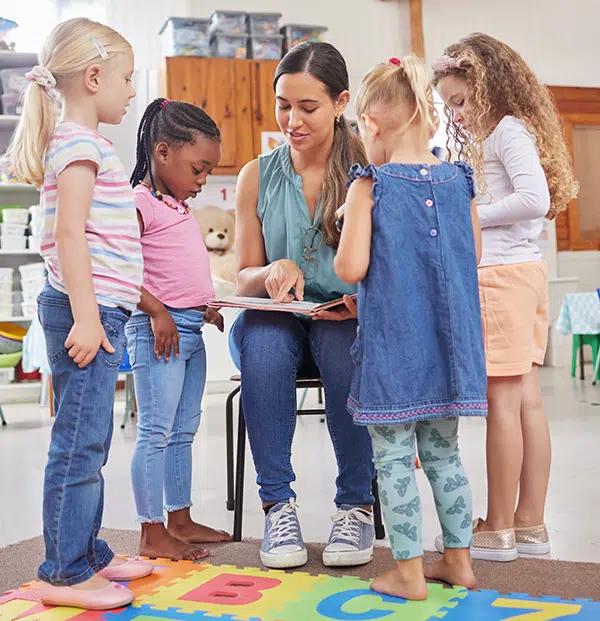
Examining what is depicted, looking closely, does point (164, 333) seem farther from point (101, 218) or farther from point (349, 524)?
point (349, 524)

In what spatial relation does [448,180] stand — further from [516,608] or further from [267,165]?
[516,608]

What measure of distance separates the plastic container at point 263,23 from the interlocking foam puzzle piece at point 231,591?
4437 millimetres

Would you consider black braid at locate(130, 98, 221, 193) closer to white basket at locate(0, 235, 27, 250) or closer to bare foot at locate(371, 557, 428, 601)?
bare foot at locate(371, 557, 428, 601)

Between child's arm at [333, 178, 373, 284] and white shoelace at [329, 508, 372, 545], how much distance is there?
0.54 metres

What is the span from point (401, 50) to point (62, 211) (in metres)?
5.45

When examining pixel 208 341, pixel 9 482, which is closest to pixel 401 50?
pixel 208 341

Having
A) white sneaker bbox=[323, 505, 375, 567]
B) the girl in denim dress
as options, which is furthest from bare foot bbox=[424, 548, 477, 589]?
white sneaker bbox=[323, 505, 375, 567]

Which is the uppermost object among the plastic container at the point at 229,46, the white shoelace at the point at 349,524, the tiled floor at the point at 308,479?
the plastic container at the point at 229,46

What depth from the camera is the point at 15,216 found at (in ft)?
16.4

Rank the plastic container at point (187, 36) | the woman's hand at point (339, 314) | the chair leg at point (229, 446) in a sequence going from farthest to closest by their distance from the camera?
the plastic container at point (187, 36) < the chair leg at point (229, 446) < the woman's hand at point (339, 314)

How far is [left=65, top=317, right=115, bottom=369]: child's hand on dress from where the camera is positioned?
145cm

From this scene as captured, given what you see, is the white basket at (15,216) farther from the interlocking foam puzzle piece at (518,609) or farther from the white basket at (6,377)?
the interlocking foam puzzle piece at (518,609)

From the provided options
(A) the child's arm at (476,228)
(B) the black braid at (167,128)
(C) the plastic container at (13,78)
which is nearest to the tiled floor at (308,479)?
(A) the child's arm at (476,228)

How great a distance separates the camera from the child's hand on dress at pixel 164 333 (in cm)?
177
